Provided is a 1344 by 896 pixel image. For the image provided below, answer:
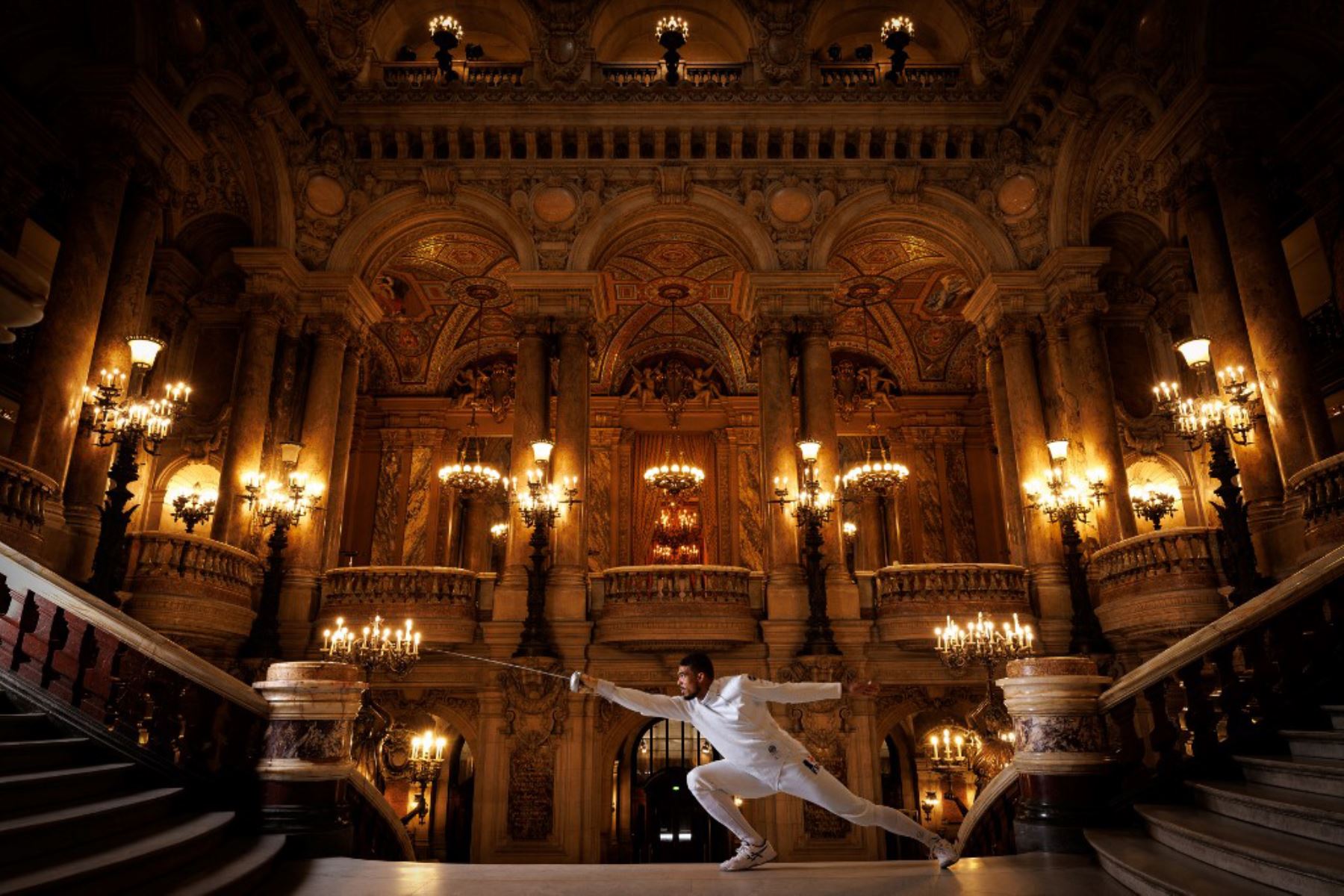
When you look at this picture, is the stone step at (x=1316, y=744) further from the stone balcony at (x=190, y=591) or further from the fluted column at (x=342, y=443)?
the fluted column at (x=342, y=443)

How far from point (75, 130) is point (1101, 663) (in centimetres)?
1605

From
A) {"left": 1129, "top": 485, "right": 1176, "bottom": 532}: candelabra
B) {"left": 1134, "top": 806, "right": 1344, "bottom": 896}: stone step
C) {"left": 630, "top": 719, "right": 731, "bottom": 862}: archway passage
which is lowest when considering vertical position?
{"left": 630, "top": 719, "right": 731, "bottom": 862}: archway passage

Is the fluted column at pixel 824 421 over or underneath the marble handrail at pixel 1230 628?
over

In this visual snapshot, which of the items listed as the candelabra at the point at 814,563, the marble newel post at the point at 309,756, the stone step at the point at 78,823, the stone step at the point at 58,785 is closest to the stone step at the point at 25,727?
the stone step at the point at 58,785

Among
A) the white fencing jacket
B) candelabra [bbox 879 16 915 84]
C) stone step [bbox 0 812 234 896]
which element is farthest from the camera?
candelabra [bbox 879 16 915 84]

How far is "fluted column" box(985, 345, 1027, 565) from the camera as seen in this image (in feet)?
46.4

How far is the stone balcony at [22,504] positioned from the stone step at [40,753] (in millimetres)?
4025

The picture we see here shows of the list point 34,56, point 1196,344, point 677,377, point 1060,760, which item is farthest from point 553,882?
point 677,377

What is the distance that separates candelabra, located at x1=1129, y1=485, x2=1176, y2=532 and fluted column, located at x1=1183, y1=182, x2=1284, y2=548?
4.78m

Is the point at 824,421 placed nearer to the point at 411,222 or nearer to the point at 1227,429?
the point at 1227,429

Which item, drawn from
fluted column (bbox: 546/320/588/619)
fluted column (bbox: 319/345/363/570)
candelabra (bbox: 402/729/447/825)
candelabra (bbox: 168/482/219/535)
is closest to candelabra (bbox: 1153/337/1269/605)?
fluted column (bbox: 546/320/588/619)

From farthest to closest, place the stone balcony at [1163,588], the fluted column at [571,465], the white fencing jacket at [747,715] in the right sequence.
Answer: the fluted column at [571,465] < the stone balcony at [1163,588] < the white fencing jacket at [747,715]

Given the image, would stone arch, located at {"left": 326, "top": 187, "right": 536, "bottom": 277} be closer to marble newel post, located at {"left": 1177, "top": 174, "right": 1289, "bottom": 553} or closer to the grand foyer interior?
the grand foyer interior

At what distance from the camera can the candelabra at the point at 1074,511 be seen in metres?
11.1
